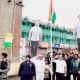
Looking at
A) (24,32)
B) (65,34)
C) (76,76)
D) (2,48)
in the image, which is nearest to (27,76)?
(76,76)

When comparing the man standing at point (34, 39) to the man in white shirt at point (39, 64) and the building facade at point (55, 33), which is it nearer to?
the man in white shirt at point (39, 64)

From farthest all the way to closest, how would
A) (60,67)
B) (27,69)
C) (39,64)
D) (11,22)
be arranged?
(11,22)
(60,67)
(39,64)
(27,69)

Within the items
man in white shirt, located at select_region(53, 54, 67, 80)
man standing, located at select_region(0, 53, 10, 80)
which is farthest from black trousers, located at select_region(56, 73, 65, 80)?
man standing, located at select_region(0, 53, 10, 80)

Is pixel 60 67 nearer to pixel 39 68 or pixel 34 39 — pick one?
pixel 39 68

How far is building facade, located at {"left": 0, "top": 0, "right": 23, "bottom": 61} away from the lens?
25.8 m

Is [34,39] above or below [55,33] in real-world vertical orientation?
below

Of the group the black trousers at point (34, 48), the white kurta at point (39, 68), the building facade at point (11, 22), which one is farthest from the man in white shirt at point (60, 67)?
the building facade at point (11, 22)

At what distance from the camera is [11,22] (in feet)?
89.2

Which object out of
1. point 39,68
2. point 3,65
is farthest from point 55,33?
point 39,68

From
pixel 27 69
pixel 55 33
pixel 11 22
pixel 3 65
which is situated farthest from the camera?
pixel 55 33

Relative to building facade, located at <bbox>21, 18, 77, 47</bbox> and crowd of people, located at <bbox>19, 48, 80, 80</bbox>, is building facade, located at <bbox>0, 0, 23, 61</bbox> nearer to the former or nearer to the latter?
crowd of people, located at <bbox>19, 48, 80, 80</bbox>

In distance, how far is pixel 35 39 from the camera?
50.7ft

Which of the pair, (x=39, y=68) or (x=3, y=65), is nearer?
(x=39, y=68)

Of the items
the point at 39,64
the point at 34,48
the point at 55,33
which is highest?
the point at 55,33
